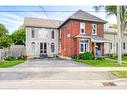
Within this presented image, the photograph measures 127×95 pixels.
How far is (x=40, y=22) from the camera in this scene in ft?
111

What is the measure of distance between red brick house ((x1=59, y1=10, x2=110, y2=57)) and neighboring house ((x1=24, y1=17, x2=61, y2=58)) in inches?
235

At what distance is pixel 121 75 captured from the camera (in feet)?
41.6

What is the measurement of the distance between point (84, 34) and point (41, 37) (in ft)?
26.7

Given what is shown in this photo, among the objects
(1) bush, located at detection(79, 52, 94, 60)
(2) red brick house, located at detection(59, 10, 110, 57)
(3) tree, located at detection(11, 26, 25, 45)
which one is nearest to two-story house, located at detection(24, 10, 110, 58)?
(2) red brick house, located at detection(59, 10, 110, 57)

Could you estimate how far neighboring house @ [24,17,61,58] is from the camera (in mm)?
33125

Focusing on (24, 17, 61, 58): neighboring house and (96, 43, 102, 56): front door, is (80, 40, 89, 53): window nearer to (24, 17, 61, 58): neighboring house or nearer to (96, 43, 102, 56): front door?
(96, 43, 102, 56): front door

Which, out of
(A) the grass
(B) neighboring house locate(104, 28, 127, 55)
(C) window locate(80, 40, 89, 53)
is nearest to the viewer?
(A) the grass

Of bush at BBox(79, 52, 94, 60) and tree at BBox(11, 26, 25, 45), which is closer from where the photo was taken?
bush at BBox(79, 52, 94, 60)

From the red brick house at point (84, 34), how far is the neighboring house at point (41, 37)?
598 centimetres
